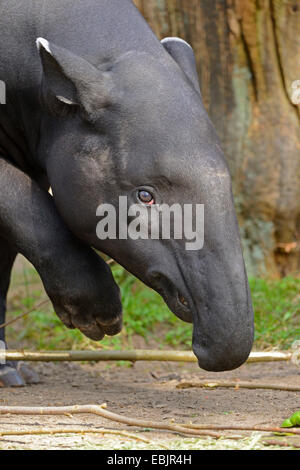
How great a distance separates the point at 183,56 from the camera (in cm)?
385

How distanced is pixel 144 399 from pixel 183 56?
163cm

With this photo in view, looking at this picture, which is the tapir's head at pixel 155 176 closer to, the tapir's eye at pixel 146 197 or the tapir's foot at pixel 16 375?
the tapir's eye at pixel 146 197

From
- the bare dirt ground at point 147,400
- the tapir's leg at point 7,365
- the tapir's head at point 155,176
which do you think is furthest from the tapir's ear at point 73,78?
the tapir's leg at point 7,365

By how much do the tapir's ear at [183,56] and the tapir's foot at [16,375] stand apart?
195cm

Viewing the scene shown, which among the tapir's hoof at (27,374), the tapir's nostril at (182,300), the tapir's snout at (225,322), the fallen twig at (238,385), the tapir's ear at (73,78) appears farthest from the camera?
the tapir's hoof at (27,374)

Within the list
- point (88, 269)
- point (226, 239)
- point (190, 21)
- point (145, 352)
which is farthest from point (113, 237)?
point (190, 21)

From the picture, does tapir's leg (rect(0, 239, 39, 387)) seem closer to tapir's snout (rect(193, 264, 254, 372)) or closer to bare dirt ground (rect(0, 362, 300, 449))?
bare dirt ground (rect(0, 362, 300, 449))

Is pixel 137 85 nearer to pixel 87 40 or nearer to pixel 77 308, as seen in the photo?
pixel 87 40

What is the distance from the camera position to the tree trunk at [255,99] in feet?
22.2

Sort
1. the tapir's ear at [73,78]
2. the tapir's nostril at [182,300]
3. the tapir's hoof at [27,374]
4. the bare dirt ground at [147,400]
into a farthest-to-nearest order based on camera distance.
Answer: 1. the tapir's hoof at [27,374]
2. the tapir's ear at [73,78]
3. the tapir's nostril at [182,300]
4. the bare dirt ground at [147,400]

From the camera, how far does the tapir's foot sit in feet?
15.3

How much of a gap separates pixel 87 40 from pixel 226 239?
114 centimetres

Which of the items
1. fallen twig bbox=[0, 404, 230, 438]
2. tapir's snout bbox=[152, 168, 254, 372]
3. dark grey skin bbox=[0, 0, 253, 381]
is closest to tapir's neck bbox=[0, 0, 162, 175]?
dark grey skin bbox=[0, 0, 253, 381]

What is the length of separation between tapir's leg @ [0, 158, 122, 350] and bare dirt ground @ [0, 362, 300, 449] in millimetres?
432
